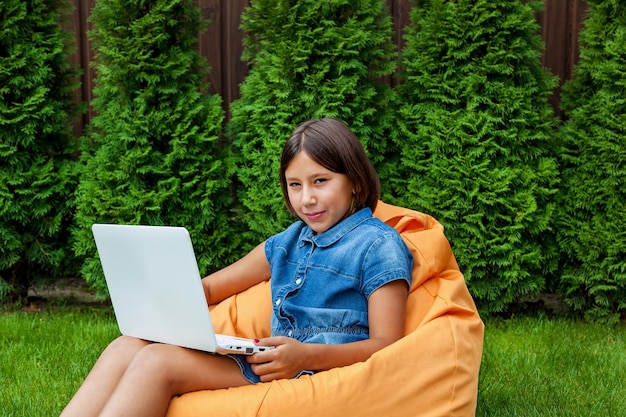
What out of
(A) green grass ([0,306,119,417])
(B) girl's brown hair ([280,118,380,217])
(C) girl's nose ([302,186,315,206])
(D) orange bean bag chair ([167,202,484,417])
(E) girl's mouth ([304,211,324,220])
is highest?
(B) girl's brown hair ([280,118,380,217])

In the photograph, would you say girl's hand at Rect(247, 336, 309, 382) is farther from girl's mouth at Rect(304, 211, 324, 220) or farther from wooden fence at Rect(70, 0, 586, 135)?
wooden fence at Rect(70, 0, 586, 135)

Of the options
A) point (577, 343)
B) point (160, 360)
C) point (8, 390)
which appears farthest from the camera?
point (577, 343)

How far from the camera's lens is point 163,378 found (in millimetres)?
2096

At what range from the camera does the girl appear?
2109 millimetres

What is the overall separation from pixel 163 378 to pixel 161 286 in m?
0.27

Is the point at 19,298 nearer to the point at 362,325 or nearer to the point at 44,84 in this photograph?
the point at 44,84

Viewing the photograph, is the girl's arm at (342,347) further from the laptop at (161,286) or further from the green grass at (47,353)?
the green grass at (47,353)

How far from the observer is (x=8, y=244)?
4.55 m

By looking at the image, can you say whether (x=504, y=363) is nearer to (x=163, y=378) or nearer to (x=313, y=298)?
(x=313, y=298)

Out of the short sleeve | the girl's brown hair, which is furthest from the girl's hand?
the girl's brown hair

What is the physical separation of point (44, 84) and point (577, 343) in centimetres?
350

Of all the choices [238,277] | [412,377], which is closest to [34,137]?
[238,277]

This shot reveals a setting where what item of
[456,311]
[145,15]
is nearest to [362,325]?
[456,311]

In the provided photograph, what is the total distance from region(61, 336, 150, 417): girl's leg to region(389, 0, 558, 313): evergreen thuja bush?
2.36 metres
